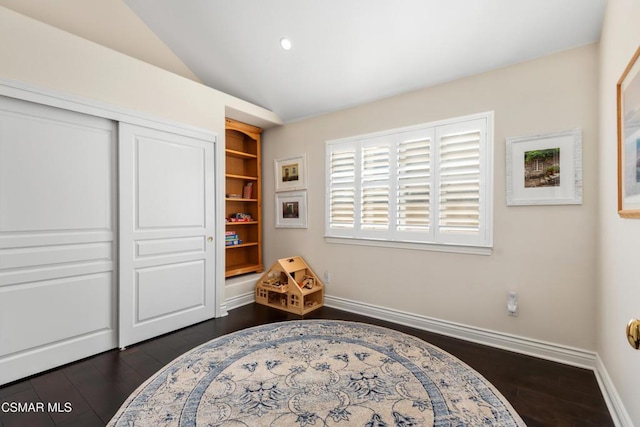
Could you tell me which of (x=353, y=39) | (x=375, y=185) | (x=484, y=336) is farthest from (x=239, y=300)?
(x=353, y=39)

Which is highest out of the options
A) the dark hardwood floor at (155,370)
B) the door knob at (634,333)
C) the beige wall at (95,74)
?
the beige wall at (95,74)

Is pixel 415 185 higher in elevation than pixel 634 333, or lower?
higher

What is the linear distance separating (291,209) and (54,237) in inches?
97.3

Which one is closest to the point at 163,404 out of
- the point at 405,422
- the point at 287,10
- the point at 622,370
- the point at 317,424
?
the point at 317,424

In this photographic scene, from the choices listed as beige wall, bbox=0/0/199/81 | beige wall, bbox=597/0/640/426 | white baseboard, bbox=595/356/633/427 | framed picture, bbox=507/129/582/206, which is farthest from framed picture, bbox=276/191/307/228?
white baseboard, bbox=595/356/633/427

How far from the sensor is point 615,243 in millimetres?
1729

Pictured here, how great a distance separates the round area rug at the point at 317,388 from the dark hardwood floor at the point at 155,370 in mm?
121

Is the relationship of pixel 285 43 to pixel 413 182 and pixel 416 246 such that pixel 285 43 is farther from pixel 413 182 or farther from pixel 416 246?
pixel 416 246

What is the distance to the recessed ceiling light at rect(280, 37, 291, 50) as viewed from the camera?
289 cm

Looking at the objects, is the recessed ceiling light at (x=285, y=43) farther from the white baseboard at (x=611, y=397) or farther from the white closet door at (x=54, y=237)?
the white baseboard at (x=611, y=397)

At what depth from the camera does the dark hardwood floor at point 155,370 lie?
172 cm

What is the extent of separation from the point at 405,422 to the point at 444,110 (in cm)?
261

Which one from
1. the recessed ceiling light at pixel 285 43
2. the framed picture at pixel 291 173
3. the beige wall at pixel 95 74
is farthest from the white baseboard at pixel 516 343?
the recessed ceiling light at pixel 285 43

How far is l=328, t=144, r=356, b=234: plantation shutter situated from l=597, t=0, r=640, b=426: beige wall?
2158 mm
